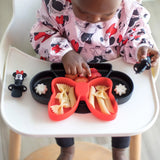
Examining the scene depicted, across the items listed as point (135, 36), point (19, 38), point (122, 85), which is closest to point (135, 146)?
point (122, 85)

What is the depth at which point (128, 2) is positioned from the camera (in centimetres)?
76

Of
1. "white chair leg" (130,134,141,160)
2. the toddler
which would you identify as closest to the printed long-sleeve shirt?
the toddler

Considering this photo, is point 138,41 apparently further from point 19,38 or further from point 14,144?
point 14,144

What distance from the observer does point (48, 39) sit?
2.42ft

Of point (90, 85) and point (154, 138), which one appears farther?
point (154, 138)

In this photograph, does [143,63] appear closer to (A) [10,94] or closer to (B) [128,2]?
(B) [128,2]

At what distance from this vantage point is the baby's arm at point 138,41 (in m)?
0.72

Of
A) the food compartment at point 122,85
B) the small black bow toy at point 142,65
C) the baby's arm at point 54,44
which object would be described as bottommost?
the food compartment at point 122,85

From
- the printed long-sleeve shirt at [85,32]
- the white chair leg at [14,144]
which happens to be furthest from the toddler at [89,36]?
the white chair leg at [14,144]

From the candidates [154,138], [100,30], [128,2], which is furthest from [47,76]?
[154,138]

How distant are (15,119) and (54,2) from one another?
328 mm

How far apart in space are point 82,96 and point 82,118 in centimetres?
5

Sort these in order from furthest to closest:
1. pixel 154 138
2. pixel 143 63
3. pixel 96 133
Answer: pixel 154 138 < pixel 143 63 < pixel 96 133

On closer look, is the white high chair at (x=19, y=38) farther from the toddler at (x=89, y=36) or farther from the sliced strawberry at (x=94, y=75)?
the sliced strawberry at (x=94, y=75)
